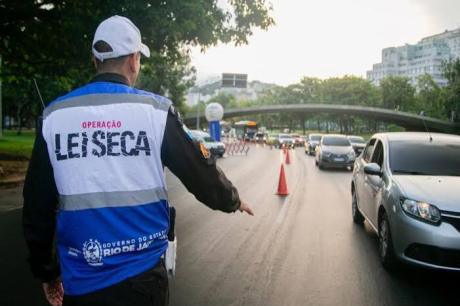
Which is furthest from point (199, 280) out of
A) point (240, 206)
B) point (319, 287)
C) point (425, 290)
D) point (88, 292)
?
point (88, 292)

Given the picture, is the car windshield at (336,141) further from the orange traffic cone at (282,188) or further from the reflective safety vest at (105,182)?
the reflective safety vest at (105,182)

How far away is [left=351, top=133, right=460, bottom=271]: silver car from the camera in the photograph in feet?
17.2

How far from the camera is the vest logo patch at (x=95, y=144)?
2.13m

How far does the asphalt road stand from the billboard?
4075cm

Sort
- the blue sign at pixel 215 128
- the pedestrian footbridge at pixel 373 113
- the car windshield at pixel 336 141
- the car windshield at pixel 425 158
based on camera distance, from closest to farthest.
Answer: the car windshield at pixel 425 158 < the car windshield at pixel 336 141 < the blue sign at pixel 215 128 < the pedestrian footbridge at pixel 373 113

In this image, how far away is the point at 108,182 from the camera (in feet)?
6.93

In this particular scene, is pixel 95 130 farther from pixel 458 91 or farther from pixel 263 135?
pixel 458 91

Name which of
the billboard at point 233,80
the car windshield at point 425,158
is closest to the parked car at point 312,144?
the billboard at point 233,80

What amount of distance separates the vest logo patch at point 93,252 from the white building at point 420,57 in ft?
558

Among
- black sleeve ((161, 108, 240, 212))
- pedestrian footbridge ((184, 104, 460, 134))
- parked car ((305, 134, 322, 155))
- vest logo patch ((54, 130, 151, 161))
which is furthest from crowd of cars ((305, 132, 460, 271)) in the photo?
pedestrian footbridge ((184, 104, 460, 134))

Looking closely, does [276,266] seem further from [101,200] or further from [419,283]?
[101,200]

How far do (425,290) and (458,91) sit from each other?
73.2m

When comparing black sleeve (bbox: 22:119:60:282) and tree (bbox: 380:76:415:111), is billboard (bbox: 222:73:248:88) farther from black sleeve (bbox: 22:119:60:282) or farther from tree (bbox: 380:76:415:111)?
tree (bbox: 380:76:415:111)

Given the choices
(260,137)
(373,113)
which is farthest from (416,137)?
(373,113)
